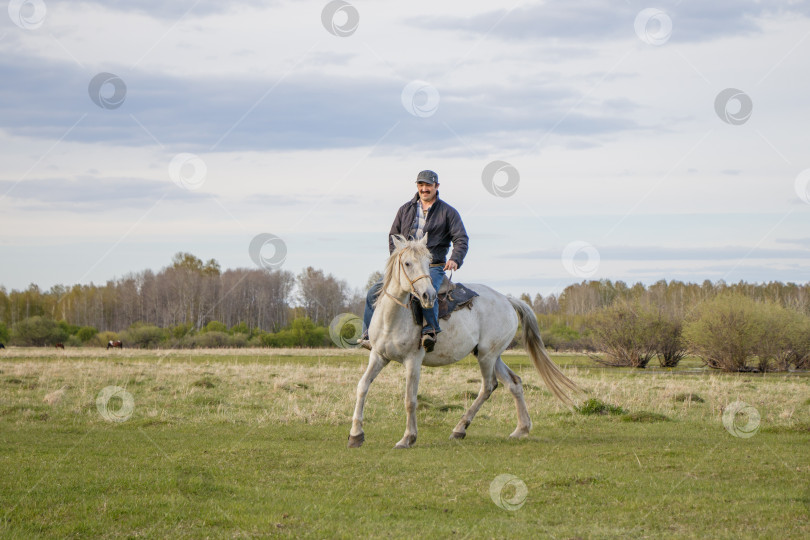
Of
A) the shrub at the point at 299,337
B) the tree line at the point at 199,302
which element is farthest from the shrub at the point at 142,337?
the tree line at the point at 199,302

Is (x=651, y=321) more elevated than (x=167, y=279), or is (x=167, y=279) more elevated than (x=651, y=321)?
(x=167, y=279)

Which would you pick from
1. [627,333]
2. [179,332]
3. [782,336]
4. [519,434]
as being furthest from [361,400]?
[179,332]

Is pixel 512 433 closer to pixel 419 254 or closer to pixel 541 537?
pixel 419 254

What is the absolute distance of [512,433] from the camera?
40.0 feet

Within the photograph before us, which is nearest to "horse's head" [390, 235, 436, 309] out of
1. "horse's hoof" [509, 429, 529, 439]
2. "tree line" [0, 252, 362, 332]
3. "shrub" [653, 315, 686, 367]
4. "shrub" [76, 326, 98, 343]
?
"horse's hoof" [509, 429, 529, 439]

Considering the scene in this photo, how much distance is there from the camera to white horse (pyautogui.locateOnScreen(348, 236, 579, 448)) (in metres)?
10.4

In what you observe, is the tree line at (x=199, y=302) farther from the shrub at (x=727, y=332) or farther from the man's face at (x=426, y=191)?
the man's face at (x=426, y=191)

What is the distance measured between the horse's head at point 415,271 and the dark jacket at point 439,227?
1.01 meters

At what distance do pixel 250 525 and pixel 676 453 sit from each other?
249 inches

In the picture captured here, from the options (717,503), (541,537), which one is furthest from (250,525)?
(717,503)

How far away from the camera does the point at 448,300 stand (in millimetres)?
11578

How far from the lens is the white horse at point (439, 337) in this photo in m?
10.4

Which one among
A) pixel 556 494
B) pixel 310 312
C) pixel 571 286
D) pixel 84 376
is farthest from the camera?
pixel 571 286

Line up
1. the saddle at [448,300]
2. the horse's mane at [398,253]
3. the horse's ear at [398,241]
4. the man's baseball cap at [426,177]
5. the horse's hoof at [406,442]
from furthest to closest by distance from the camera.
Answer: the man's baseball cap at [426,177] → the saddle at [448,300] → the horse's hoof at [406,442] → the horse's ear at [398,241] → the horse's mane at [398,253]
